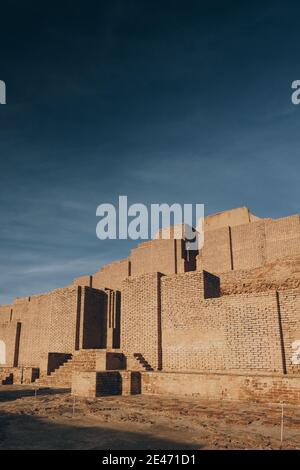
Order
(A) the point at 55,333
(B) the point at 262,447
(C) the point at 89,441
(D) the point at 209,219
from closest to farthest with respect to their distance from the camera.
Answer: (B) the point at 262,447 < (C) the point at 89,441 < (A) the point at 55,333 < (D) the point at 209,219

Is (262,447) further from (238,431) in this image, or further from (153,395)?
(153,395)

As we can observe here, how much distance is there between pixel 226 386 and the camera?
32.6ft

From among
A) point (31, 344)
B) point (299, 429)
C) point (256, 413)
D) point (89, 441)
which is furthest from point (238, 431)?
point (31, 344)

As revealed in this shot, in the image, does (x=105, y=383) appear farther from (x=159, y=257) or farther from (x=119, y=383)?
(x=159, y=257)

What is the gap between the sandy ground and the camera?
5488mm

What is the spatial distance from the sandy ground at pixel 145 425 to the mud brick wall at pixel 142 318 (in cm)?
380

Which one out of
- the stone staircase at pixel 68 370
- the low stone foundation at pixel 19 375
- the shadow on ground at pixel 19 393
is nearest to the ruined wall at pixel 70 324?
the low stone foundation at pixel 19 375

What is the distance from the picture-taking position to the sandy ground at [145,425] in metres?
5.49

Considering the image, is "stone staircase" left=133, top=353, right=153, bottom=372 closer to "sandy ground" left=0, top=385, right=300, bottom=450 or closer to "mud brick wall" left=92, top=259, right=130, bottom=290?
"sandy ground" left=0, top=385, right=300, bottom=450

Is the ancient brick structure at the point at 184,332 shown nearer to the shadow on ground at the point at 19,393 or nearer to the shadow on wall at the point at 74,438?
the shadow on ground at the point at 19,393

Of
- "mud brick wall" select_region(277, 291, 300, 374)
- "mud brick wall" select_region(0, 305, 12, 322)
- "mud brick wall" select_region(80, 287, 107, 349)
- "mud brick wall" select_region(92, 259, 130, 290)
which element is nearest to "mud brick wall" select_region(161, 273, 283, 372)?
"mud brick wall" select_region(277, 291, 300, 374)

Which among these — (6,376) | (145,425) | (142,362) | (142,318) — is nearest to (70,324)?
(6,376)

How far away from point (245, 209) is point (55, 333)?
1623 cm

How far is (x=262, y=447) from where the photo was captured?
5.13 metres
